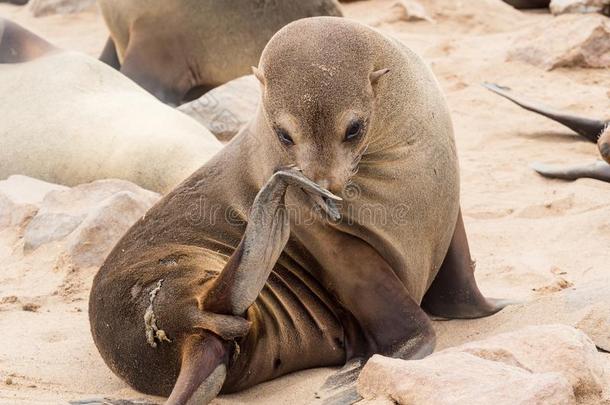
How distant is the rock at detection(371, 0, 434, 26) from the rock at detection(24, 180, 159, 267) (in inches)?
198

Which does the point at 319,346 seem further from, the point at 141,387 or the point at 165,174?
the point at 165,174

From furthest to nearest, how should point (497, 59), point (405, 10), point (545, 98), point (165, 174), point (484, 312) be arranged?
point (405, 10), point (497, 59), point (545, 98), point (165, 174), point (484, 312)

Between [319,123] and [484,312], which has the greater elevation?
[319,123]

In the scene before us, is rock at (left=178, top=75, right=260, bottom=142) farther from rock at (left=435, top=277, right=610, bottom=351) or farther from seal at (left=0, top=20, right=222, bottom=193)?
rock at (left=435, top=277, right=610, bottom=351)

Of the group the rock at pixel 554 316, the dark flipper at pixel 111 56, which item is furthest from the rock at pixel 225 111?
the rock at pixel 554 316

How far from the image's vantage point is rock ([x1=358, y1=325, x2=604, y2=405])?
108 inches

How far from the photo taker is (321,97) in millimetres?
3303

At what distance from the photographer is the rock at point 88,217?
4.78 metres

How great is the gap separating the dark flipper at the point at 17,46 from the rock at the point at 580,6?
4.54 m

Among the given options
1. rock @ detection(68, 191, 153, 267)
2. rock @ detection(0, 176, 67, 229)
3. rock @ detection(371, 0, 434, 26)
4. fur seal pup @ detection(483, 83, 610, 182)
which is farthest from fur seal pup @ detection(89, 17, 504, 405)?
rock @ detection(371, 0, 434, 26)

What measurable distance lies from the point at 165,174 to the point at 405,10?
16.4ft

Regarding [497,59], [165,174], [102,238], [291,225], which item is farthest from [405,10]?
[291,225]

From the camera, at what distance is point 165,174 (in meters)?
5.68

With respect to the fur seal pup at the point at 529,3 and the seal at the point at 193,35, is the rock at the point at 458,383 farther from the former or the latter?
the fur seal pup at the point at 529,3
